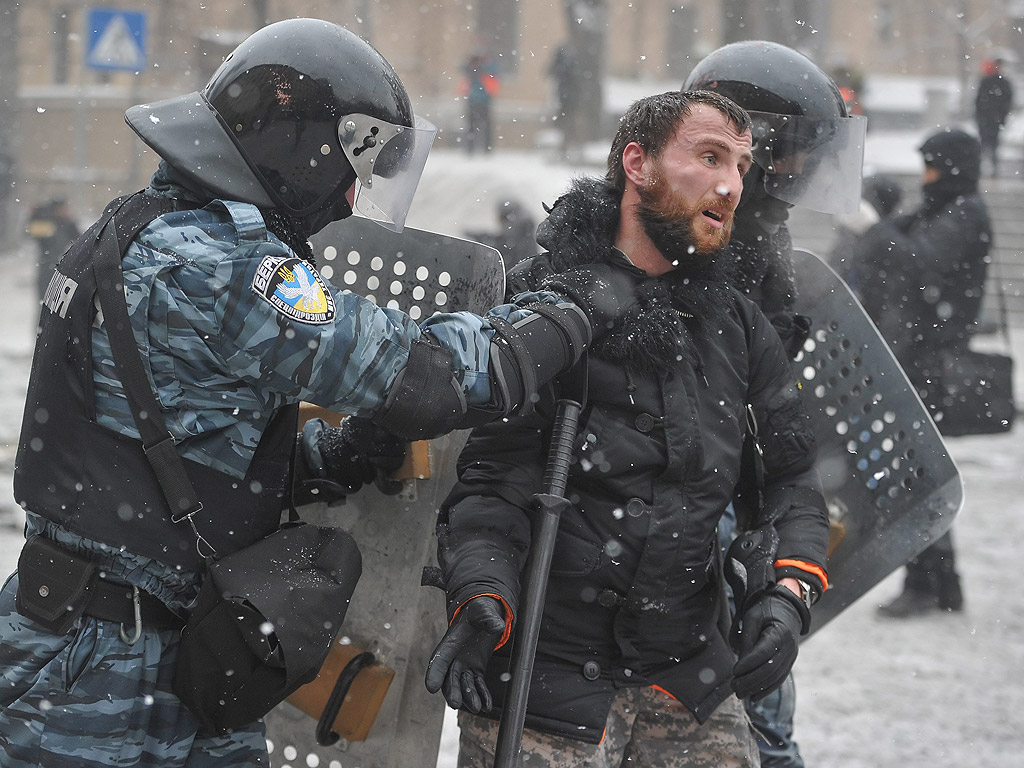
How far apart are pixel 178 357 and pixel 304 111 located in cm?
55

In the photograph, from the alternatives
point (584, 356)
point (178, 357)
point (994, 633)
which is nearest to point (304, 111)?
point (178, 357)

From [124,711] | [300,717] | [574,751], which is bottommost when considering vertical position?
[300,717]

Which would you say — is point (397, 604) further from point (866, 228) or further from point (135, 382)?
point (866, 228)

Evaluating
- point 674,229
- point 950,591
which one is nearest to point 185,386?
point 674,229

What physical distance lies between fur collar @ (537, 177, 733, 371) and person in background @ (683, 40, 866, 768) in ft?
1.49

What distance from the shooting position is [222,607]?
6.97 feet

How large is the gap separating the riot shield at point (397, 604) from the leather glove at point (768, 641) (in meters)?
0.72

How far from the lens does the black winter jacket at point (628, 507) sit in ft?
7.64

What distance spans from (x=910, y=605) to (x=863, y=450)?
3.22 m

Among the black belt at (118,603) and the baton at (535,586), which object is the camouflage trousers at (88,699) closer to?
the black belt at (118,603)

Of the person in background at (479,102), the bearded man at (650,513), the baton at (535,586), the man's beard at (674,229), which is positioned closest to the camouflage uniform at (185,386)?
the baton at (535,586)

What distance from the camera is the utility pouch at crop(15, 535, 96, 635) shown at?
2111mm

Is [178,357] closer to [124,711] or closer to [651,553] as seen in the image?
[124,711]

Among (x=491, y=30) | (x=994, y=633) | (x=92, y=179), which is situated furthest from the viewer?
(x=491, y=30)
